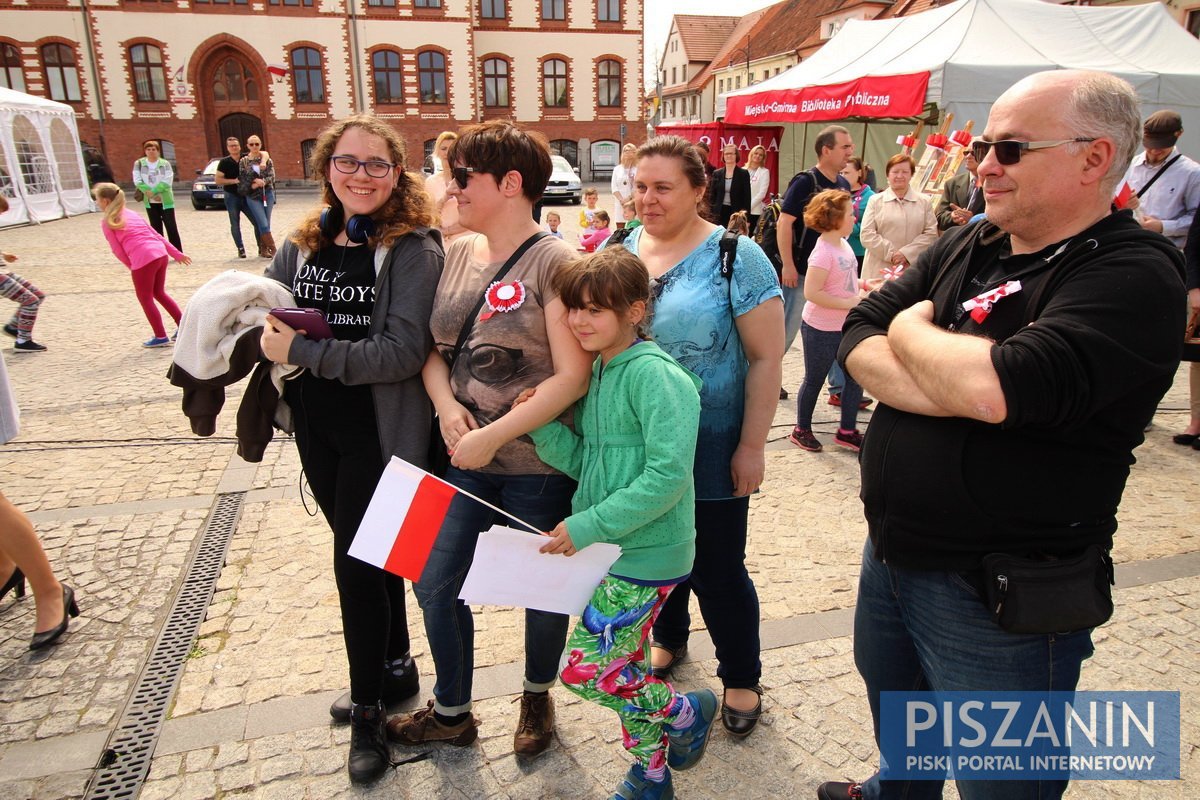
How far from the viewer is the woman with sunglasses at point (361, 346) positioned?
7.29 feet

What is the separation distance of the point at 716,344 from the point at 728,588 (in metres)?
0.82

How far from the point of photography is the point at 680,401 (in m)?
1.94

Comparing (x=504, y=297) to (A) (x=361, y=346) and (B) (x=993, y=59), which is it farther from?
(B) (x=993, y=59)

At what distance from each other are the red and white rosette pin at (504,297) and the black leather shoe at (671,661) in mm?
1479

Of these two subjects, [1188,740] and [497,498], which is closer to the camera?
[497,498]

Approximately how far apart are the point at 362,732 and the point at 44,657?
5.05 ft

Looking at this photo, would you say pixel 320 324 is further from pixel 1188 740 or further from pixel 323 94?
pixel 323 94

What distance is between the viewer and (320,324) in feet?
7.22

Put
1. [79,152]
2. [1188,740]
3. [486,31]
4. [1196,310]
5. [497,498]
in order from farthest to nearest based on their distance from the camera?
[486,31] → [79,152] → [1196,310] → [1188,740] → [497,498]

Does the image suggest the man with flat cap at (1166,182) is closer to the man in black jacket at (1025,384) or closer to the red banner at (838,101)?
the red banner at (838,101)

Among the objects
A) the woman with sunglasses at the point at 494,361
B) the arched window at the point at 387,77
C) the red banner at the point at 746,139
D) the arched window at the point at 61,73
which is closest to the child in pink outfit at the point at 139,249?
the woman with sunglasses at the point at 494,361

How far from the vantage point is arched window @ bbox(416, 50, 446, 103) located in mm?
36094

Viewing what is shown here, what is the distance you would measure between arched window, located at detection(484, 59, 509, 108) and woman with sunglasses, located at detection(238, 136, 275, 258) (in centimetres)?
2787

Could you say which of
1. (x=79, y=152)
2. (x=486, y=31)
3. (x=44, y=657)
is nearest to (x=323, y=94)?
(x=486, y=31)
